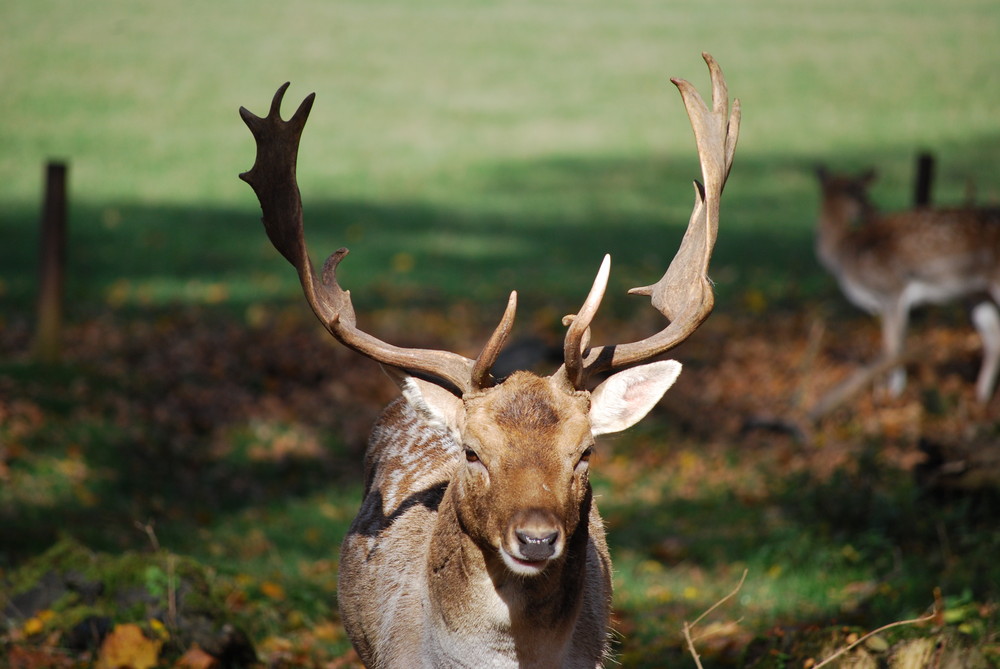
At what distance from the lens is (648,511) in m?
9.12

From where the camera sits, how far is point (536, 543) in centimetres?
362

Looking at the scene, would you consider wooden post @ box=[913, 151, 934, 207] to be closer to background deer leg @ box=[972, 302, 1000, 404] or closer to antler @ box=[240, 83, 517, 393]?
background deer leg @ box=[972, 302, 1000, 404]

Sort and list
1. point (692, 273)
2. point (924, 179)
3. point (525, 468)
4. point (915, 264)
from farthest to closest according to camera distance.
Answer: point (924, 179) → point (915, 264) → point (692, 273) → point (525, 468)

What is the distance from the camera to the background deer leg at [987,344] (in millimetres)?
10281

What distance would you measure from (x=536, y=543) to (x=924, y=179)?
404 inches

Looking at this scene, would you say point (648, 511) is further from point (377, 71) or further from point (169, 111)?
point (377, 71)

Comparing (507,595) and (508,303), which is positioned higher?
(508,303)

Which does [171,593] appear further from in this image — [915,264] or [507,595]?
[915,264]

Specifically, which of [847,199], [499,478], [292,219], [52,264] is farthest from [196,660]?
[847,199]

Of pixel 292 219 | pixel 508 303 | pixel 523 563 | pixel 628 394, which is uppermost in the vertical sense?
pixel 292 219

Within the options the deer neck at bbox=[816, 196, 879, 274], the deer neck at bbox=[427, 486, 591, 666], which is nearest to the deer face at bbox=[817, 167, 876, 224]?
the deer neck at bbox=[816, 196, 879, 274]

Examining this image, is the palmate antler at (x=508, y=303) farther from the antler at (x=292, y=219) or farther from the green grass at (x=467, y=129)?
the green grass at (x=467, y=129)

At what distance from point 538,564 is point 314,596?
3.56m

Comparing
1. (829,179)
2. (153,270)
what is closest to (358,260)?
(153,270)
